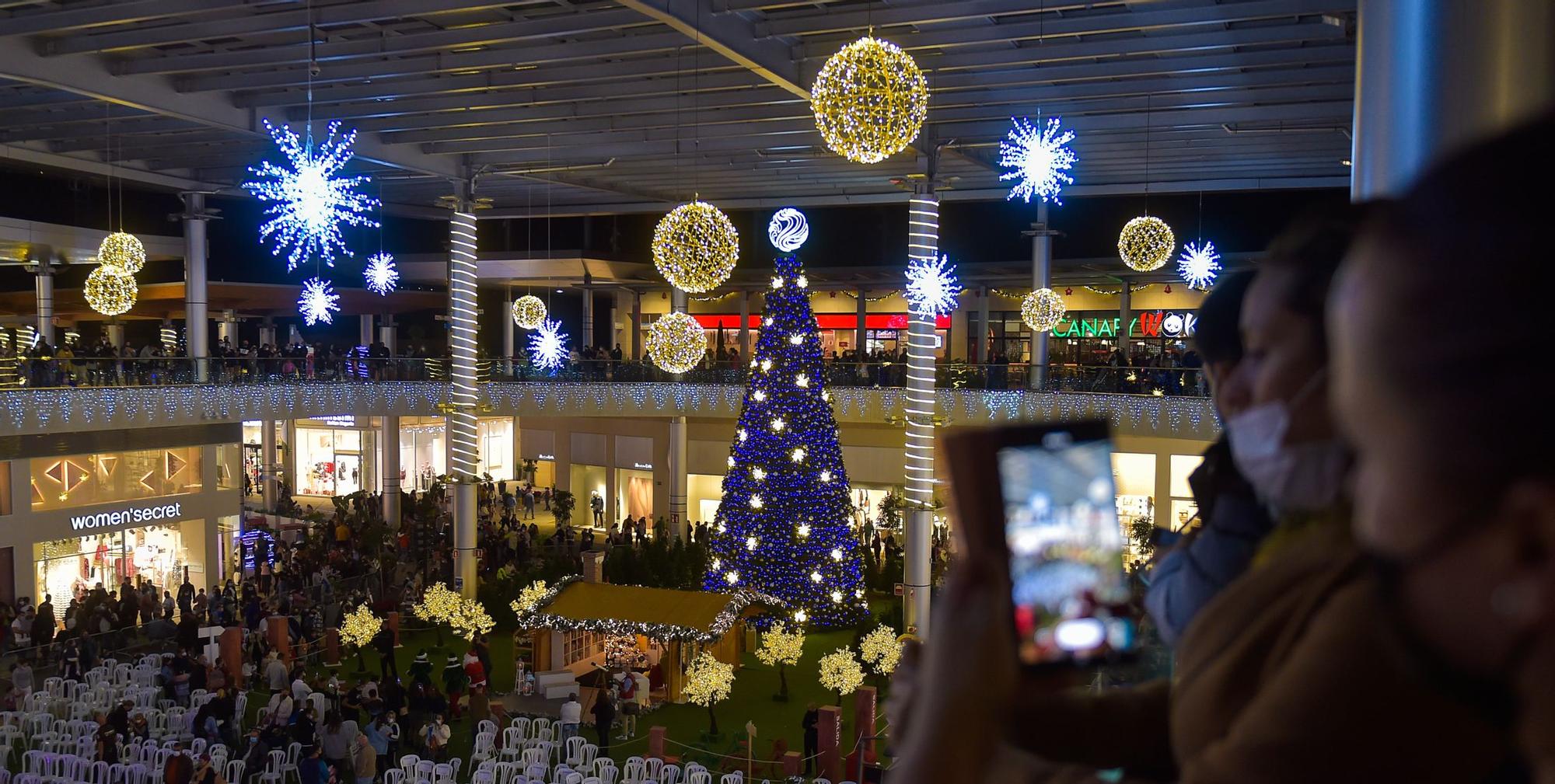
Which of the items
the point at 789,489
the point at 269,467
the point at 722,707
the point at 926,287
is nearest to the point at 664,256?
the point at 926,287

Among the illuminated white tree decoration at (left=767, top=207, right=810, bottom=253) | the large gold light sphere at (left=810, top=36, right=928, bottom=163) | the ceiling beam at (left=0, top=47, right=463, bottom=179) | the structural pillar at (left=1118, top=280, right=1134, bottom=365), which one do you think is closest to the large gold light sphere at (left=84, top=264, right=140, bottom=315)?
the ceiling beam at (left=0, top=47, right=463, bottom=179)

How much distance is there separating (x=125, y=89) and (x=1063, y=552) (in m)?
16.1

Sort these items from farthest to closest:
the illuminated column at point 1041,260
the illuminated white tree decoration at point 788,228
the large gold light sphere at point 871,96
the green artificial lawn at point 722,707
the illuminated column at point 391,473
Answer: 1. the illuminated column at point 391,473
2. the illuminated white tree decoration at point 788,228
3. the illuminated column at point 1041,260
4. the green artificial lawn at point 722,707
5. the large gold light sphere at point 871,96

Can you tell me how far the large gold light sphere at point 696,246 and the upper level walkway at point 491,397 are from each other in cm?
530

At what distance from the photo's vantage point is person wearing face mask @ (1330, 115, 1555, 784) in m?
0.62

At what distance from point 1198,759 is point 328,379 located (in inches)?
918

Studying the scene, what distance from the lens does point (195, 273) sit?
2158 centimetres

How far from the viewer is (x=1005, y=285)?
1189 inches

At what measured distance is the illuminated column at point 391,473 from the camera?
2766cm

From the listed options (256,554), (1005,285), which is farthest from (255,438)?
(1005,285)

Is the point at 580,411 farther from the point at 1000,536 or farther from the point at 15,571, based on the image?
the point at 1000,536

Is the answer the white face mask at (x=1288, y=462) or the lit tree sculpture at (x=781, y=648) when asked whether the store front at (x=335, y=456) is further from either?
the white face mask at (x=1288, y=462)

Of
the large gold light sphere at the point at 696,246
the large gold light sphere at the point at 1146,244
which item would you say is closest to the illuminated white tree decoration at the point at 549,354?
the large gold light sphere at the point at 696,246

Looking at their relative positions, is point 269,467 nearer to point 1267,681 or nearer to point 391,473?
point 391,473
